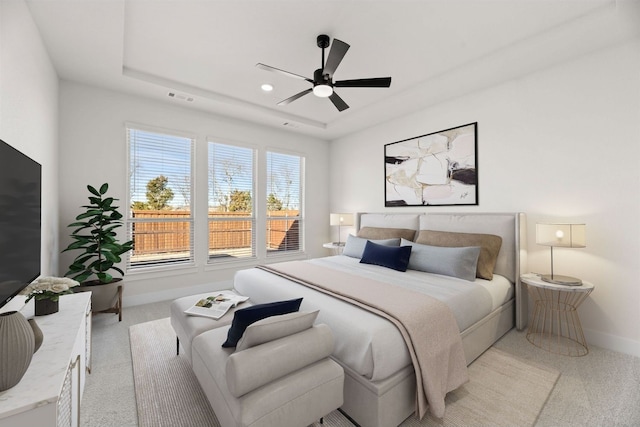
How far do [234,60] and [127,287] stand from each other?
327 centimetres

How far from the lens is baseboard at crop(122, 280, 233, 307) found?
12.3 ft

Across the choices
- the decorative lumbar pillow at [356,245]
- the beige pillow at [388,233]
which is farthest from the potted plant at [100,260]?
the beige pillow at [388,233]

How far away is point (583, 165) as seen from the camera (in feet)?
9.10

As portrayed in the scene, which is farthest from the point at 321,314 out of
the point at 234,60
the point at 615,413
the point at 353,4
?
the point at 234,60

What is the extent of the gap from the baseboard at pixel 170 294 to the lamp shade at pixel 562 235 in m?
4.27

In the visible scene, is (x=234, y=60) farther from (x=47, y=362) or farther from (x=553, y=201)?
(x=553, y=201)

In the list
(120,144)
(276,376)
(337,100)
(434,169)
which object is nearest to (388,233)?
(434,169)

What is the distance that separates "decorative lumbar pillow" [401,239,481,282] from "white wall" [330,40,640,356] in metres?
0.89

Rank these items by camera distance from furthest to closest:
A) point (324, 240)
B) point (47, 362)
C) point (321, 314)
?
point (324, 240)
point (321, 314)
point (47, 362)

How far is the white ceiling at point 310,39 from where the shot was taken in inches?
87.7

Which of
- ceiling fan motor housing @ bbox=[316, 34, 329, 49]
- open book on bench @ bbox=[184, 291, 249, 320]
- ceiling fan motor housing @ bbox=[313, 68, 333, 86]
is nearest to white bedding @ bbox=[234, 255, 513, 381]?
open book on bench @ bbox=[184, 291, 249, 320]

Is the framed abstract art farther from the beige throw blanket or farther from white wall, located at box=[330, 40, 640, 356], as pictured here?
the beige throw blanket

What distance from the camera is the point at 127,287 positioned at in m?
3.75

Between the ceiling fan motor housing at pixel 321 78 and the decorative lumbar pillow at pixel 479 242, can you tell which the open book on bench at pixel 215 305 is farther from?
the decorative lumbar pillow at pixel 479 242
